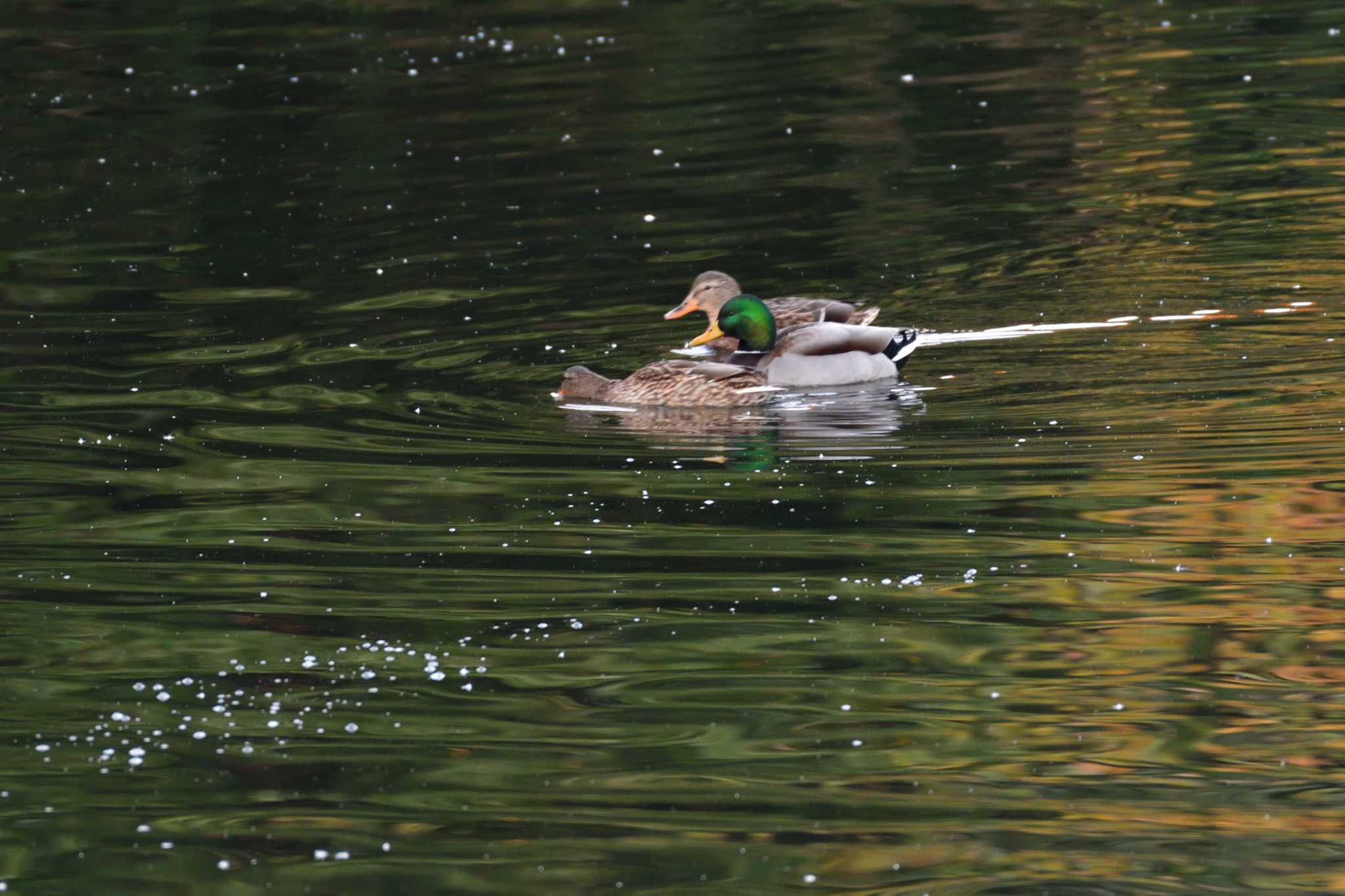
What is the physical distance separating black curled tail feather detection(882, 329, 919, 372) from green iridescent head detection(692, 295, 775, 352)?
796 mm

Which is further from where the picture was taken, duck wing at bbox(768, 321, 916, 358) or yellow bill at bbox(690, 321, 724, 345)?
yellow bill at bbox(690, 321, 724, 345)

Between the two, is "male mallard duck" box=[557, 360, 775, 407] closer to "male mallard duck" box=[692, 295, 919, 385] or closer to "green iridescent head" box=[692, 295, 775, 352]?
"male mallard duck" box=[692, 295, 919, 385]

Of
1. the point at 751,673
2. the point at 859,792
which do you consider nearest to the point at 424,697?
the point at 751,673

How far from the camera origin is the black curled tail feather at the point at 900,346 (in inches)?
474

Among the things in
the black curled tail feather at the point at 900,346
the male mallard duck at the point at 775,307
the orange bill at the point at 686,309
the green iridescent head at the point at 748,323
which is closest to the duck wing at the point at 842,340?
the black curled tail feather at the point at 900,346

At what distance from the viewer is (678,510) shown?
9484 mm

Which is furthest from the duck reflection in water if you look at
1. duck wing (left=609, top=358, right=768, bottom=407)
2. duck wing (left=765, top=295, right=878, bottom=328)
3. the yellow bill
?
duck wing (left=765, top=295, right=878, bottom=328)

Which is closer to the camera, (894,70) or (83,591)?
(83,591)

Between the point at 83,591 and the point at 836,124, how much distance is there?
1216cm

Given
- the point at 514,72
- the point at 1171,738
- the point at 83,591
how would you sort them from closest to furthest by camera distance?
the point at 1171,738 → the point at 83,591 → the point at 514,72

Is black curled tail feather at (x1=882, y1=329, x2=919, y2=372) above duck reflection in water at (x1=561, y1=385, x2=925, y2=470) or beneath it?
above

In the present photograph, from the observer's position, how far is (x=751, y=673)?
738 cm

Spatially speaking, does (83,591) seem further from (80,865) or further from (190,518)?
(80,865)

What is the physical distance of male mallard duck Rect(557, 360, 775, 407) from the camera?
464 inches
